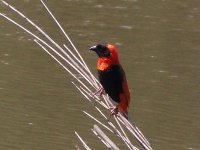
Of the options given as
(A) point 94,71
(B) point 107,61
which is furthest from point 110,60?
(A) point 94,71

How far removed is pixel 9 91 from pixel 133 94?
5.15 feet

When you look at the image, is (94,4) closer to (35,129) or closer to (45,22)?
(45,22)

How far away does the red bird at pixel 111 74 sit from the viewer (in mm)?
4082

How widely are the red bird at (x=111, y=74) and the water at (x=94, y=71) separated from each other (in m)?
4.16

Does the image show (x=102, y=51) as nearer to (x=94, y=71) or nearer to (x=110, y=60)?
(x=110, y=60)

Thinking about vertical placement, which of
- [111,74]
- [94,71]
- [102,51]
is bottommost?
[94,71]

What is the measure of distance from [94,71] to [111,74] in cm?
660

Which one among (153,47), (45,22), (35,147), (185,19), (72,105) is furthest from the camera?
(185,19)

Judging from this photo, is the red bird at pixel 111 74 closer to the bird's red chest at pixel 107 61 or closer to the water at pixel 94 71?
the bird's red chest at pixel 107 61

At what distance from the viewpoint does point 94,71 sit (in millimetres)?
10727

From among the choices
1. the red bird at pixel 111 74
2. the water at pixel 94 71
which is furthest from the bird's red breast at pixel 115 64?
the water at pixel 94 71

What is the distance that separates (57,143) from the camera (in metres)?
8.40

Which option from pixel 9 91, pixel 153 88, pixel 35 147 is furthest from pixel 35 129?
pixel 153 88

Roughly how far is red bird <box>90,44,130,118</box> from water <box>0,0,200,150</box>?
416 cm
